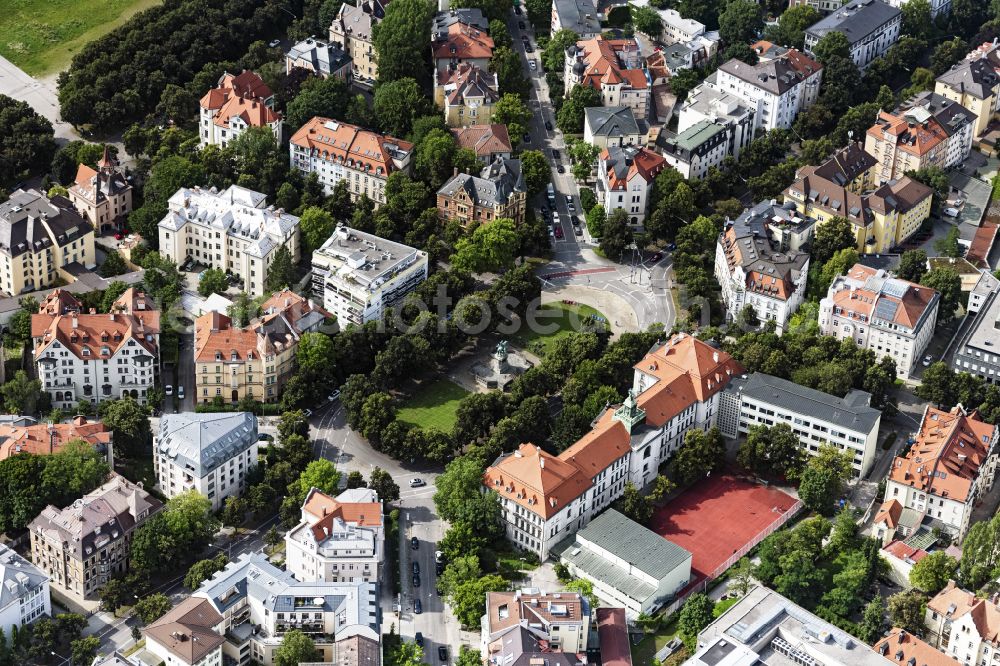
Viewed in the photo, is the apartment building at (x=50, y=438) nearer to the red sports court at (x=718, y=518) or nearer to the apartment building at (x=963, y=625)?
the red sports court at (x=718, y=518)

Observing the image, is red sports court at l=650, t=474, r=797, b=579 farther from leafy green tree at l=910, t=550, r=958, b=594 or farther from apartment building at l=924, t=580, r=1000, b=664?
apartment building at l=924, t=580, r=1000, b=664

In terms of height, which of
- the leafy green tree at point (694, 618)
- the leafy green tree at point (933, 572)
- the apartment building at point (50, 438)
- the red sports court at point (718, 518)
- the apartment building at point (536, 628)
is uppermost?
the apartment building at point (50, 438)

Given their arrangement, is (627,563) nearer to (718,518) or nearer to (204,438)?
(718,518)

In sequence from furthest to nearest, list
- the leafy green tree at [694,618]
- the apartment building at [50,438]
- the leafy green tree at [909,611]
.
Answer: the apartment building at [50,438]
the leafy green tree at [694,618]
the leafy green tree at [909,611]

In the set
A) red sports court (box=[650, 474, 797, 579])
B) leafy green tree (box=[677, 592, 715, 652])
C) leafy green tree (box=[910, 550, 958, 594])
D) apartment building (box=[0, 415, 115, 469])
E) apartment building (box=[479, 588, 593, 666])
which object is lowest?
red sports court (box=[650, 474, 797, 579])

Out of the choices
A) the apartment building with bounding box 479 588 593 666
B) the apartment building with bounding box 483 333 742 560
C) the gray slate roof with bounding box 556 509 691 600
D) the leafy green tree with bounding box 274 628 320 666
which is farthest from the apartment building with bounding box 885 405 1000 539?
the leafy green tree with bounding box 274 628 320 666

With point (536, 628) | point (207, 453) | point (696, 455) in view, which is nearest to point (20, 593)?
point (207, 453)

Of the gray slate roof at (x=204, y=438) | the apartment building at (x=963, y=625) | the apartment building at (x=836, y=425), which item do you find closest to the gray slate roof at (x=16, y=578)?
the gray slate roof at (x=204, y=438)
